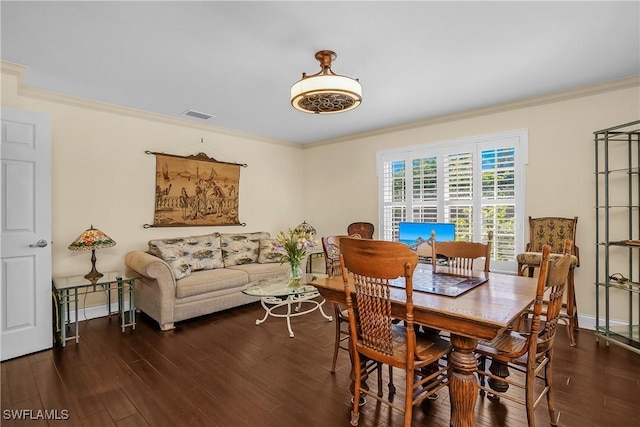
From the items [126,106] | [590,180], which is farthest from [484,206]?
[126,106]

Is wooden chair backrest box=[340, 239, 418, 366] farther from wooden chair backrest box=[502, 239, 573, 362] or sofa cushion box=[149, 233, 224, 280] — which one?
sofa cushion box=[149, 233, 224, 280]

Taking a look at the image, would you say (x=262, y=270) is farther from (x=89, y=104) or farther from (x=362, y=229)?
(x=89, y=104)

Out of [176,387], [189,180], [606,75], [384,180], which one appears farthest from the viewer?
[384,180]

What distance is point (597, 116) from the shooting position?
3344mm

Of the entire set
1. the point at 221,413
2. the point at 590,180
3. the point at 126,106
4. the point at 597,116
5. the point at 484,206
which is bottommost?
the point at 221,413

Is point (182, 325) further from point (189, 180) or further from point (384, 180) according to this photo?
point (384, 180)

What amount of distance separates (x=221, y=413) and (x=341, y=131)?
4.27 meters

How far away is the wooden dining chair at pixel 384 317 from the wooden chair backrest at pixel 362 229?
10.2ft

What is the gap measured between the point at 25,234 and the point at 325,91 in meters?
2.90

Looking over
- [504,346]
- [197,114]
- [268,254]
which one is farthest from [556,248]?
[197,114]

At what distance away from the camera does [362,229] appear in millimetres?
5129

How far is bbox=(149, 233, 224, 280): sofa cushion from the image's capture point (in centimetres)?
385

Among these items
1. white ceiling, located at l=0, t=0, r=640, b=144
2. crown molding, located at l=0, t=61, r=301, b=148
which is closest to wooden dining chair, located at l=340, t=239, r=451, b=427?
white ceiling, located at l=0, t=0, r=640, b=144

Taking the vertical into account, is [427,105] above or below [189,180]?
above
